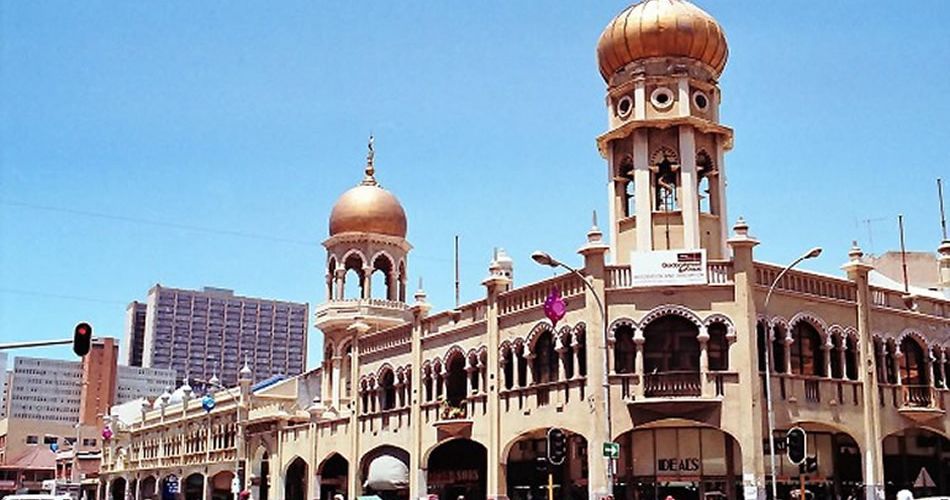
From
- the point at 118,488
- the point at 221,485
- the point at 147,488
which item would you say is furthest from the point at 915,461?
the point at 118,488

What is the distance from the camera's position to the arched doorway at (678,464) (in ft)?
122

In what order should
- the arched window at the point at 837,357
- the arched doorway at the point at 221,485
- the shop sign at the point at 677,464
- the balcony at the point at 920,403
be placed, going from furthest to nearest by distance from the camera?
the arched doorway at the point at 221,485 < the balcony at the point at 920,403 < the arched window at the point at 837,357 < the shop sign at the point at 677,464

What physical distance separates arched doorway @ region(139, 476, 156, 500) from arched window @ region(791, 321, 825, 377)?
5483 centimetres

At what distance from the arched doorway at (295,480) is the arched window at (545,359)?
20830mm

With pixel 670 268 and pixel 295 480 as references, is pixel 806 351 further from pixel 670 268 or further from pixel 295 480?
pixel 295 480

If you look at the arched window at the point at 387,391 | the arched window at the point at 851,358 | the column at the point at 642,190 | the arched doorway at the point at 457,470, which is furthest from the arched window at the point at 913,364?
the arched window at the point at 387,391

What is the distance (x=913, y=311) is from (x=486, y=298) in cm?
1613

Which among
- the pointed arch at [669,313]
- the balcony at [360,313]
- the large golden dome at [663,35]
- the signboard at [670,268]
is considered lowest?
the pointed arch at [669,313]

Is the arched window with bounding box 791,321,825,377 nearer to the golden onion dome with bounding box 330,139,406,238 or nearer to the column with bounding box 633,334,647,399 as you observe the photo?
the column with bounding box 633,334,647,399

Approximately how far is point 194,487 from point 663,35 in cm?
4616

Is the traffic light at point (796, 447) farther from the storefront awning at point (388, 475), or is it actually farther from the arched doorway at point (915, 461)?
the storefront awning at point (388, 475)

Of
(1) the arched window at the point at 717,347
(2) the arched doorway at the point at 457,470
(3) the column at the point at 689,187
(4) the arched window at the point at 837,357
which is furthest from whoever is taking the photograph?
(2) the arched doorway at the point at 457,470

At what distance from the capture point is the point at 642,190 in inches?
1674

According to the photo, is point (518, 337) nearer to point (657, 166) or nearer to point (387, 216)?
point (657, 166)
